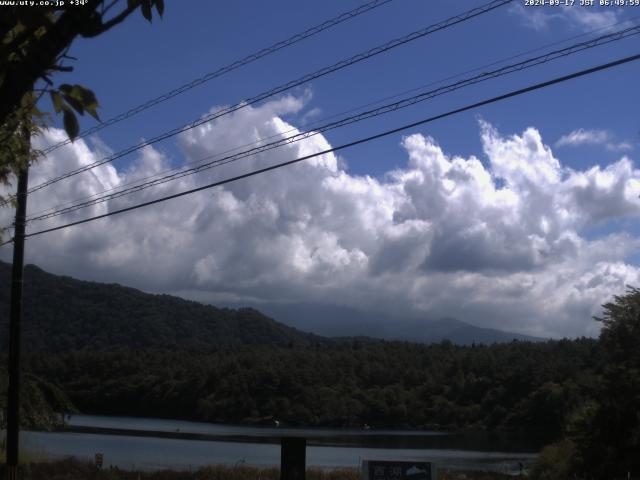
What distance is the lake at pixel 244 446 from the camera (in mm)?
39844

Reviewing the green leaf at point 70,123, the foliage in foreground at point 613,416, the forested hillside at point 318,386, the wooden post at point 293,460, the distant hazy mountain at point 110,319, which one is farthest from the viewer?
the distant hazy mountain at point 110,319

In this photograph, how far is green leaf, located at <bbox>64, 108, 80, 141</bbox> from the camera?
4.64m

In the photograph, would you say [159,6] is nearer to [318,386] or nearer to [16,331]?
[16,331]

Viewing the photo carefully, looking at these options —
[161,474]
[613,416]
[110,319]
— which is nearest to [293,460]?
[161,474]

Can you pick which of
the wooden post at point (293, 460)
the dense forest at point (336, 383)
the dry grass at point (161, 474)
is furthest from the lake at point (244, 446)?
the wooden post at point (293, 460)

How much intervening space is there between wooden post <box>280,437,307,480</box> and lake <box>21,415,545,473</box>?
66.2ft

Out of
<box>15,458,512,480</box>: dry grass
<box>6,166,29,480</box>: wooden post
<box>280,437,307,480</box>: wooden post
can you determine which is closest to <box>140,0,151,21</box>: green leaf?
<box>280,437,307,480</box>: wooden post

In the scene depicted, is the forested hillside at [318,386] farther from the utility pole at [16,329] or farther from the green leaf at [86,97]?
the green leaf at [86,97]

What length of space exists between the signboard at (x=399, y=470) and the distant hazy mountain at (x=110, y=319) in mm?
99187

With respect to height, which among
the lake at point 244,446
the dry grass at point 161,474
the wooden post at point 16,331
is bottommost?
the lake at point 244,446

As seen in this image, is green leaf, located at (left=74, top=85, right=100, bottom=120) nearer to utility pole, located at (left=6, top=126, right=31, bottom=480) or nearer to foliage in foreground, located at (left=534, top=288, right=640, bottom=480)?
utility pole, located at (left=6, top=126, right=31, bottom=480)

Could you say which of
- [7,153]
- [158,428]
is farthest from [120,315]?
[7,153]

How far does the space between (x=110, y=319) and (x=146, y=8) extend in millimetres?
141038

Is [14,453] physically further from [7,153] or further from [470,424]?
[470,424]
